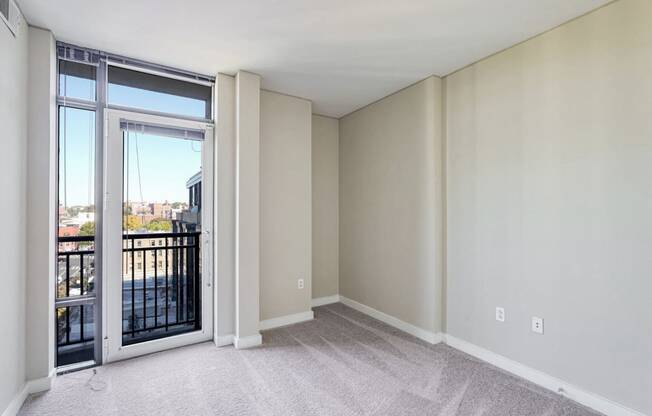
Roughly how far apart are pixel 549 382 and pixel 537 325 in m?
0.39

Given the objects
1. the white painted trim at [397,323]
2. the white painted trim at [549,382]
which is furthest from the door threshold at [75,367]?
the white painted trim at [549,382]

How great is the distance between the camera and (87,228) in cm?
254

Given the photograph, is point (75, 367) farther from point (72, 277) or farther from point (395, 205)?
point (395, 205)

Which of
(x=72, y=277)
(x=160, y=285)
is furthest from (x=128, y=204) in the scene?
(x=160, y=285)

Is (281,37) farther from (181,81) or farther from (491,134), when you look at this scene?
(491,134)

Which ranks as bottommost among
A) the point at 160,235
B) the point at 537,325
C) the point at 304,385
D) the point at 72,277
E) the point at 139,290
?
the point at 304,385

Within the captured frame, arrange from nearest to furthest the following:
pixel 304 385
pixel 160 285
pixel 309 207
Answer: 1. pixel 304 385
2. pixel 160 285
3. pixel 309 207

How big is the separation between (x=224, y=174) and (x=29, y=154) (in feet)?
4.51

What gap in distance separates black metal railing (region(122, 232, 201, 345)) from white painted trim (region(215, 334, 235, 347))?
304 mm

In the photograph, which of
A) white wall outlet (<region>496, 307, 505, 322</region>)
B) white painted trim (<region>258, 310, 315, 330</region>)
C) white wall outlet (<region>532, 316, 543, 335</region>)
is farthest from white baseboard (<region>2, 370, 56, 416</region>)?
white wall outlet (<region>532, 316, 543, 335</region>)

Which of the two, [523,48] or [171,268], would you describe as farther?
[171,268]

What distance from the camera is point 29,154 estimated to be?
214cm

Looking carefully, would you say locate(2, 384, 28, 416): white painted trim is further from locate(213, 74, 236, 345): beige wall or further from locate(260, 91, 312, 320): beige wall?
locate(260, 91, 312, 320): beige wall

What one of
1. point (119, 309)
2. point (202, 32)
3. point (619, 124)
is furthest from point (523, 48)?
point (119, 309)
